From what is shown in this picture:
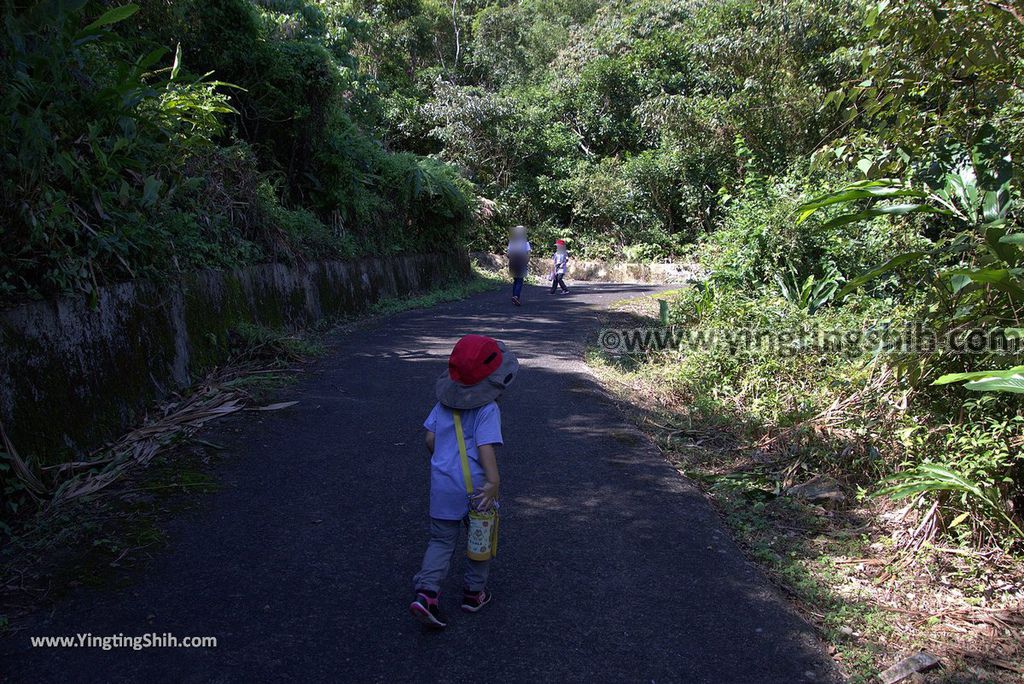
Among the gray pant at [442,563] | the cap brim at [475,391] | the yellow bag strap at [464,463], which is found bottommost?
the gray pant at [442,563]

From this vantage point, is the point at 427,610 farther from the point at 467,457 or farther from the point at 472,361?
the point at 472,361

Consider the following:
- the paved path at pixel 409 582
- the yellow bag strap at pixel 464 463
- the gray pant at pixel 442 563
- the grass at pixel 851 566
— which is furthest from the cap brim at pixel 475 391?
the grass at pixel 851 566

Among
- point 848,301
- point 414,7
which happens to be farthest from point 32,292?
point 414,7

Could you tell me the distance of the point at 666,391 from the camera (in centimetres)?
806

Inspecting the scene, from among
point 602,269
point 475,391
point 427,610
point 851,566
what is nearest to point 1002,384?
point 851,566

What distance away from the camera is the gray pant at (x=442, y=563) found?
3.55 meters

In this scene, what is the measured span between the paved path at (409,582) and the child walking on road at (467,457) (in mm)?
323

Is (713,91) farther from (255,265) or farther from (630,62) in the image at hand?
(255,265)

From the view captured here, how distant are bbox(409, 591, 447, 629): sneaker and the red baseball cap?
106 cm

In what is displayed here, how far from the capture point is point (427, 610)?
11.3ft

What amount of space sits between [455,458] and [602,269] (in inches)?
937

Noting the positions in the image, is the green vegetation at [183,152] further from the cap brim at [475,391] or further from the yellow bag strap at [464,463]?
the yellow bag strap at [464,463]

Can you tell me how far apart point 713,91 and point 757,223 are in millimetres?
17937

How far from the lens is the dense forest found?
16.3ft
